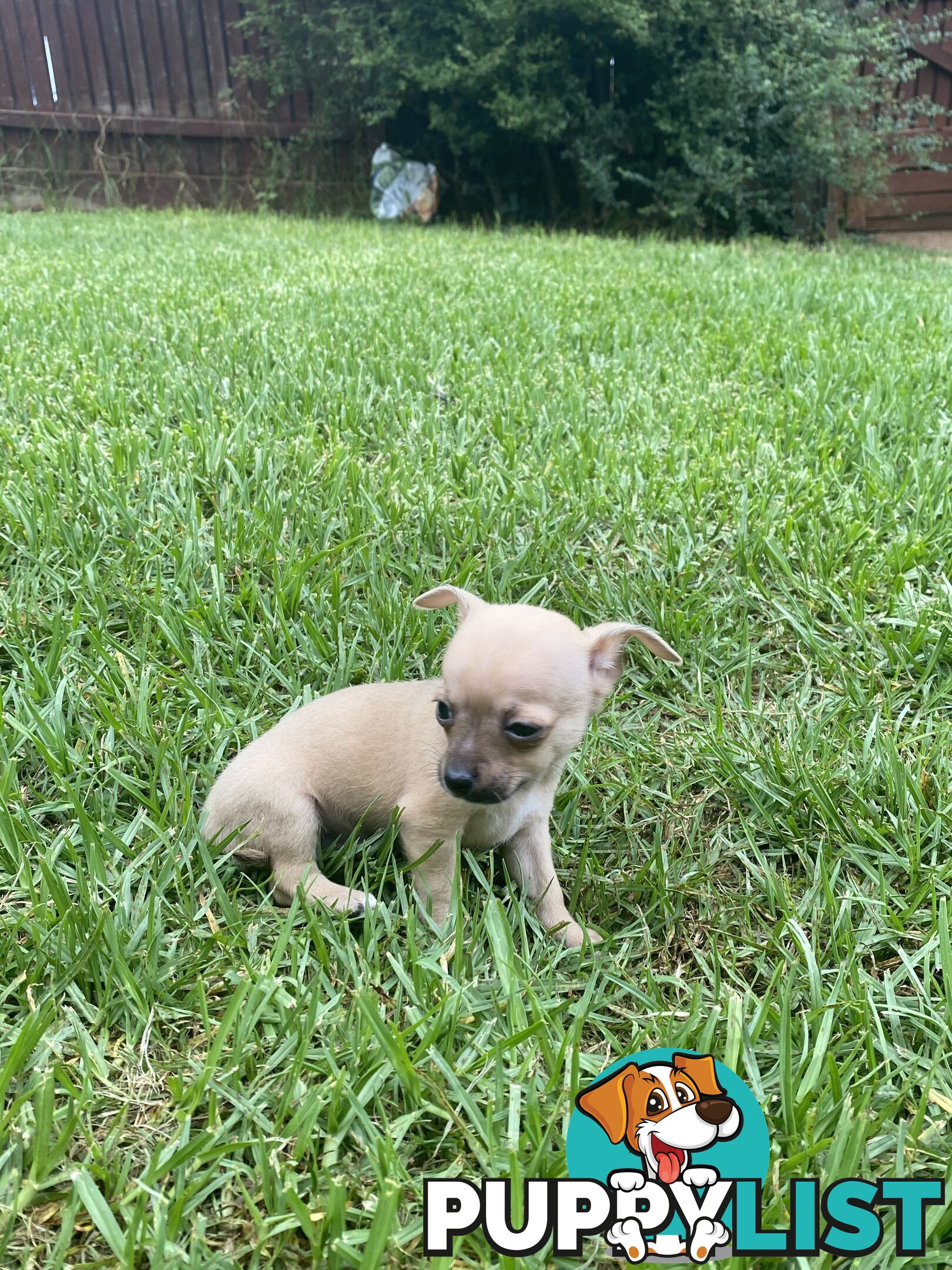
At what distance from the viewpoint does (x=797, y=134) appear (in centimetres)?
1088

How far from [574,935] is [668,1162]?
0.64 metres

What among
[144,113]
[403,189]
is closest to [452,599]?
A: [403,189]

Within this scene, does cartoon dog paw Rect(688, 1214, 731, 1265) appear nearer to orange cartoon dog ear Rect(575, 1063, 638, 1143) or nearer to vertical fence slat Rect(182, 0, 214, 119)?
orange cartoon dog ear Rect(575, 1063, 638, 1143)

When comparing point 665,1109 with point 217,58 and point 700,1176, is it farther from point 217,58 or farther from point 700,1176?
point 217,58

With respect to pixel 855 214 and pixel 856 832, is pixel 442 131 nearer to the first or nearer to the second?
pixel 855 214

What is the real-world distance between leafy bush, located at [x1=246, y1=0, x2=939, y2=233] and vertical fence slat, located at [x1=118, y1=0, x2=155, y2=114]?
1.56m

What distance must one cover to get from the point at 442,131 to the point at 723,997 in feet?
43.3

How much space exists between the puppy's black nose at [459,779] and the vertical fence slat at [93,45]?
13.8 meters

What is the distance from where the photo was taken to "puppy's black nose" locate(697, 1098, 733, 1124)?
1356 millimetres

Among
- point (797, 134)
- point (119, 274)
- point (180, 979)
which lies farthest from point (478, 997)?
point (797, 134)

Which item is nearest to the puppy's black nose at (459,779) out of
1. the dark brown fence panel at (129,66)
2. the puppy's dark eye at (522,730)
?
the puppy's dark eye at (522,730)

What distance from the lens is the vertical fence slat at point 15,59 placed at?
12.0 metres

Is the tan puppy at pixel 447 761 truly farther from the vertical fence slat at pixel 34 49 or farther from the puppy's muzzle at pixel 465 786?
the vertical fence slat at pixel 34 49

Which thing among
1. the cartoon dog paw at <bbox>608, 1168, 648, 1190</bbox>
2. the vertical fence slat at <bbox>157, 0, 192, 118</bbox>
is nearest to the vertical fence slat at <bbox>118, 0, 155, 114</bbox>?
the vertical fence slat at <bbox>157, 0, 192, 118</bbox>
